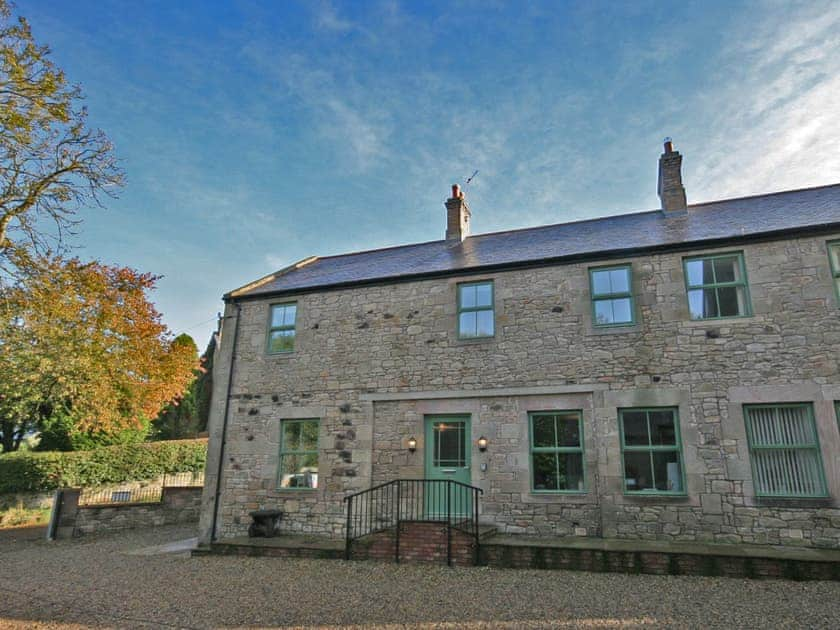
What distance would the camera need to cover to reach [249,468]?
37.6ft

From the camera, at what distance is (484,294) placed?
11.0 meters

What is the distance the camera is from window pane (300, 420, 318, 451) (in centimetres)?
1128

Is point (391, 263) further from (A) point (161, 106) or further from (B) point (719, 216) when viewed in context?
(B) point (719, 216)

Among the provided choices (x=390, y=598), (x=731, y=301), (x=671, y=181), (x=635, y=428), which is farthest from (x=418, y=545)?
(x=671, y=181)

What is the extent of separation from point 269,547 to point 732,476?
814 centimetres

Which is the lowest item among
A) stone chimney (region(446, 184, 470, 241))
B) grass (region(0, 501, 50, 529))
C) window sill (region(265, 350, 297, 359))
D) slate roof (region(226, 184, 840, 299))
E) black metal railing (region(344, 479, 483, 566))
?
grass (region(0, 501, 50, 529))

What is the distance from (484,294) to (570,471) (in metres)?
3.87

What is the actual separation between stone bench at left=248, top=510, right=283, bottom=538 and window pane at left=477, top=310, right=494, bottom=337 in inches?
221

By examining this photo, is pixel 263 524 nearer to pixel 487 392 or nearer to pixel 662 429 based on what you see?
pixel 487 392

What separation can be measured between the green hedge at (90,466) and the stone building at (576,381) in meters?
8.79

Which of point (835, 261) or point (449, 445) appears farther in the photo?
point (449, 445)

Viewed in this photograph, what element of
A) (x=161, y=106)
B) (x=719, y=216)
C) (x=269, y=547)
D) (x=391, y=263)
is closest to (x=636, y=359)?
(x=719, y=216)

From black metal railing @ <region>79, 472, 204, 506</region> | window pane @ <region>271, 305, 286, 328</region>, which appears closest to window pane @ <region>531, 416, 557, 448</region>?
window pane @ <region>271, 305, 286, 328</region>

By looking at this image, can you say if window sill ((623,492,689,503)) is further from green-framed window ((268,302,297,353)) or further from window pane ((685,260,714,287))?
green-framed window ((268,302,297,353))
